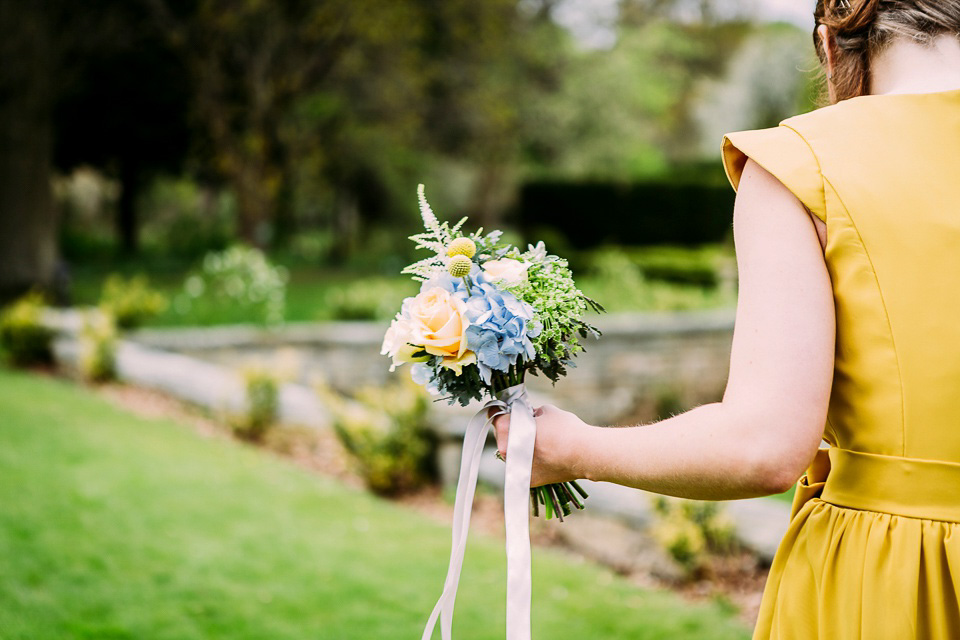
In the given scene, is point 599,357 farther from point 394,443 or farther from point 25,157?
point 25,157

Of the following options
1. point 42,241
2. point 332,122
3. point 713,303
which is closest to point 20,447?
point 42,241

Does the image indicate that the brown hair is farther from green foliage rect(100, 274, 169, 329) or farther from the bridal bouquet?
green foliage rect(100, 274, 169, 329)

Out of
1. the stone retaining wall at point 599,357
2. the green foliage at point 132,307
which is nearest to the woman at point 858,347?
the stone retaining wall at point 599,357

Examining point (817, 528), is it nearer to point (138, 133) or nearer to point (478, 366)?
point (478, 366)

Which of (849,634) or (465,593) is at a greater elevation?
(849,634)

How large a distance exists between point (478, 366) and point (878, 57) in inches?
28.8

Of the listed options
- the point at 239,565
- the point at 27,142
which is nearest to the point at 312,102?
the point at 27,142

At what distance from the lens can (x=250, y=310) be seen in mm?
11594

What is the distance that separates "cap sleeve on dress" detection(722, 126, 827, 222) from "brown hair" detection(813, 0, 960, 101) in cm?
19

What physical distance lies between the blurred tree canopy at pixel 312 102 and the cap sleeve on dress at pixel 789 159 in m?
13.6

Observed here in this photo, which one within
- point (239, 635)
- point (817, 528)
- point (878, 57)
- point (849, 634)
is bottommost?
point (239, 635)

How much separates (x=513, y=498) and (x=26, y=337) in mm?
9531

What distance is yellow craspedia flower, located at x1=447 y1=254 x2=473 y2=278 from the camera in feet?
4.55

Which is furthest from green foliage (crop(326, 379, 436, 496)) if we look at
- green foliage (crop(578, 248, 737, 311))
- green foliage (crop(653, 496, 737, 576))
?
green foliage (crop(578, 248, 737, 311))
